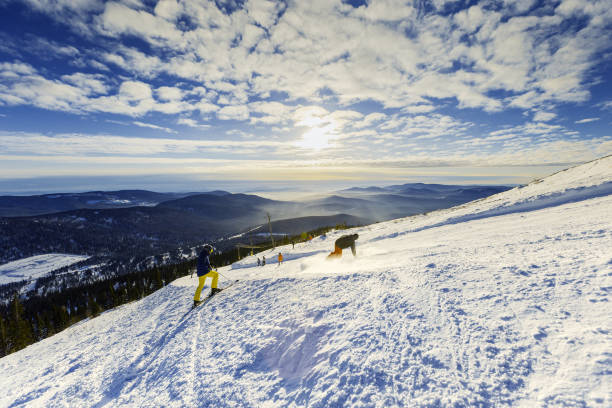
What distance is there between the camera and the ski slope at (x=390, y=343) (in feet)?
14.2

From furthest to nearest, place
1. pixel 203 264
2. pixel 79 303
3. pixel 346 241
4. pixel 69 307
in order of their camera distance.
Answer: pixel 69 307 → pixel 79 303 → pixel 346 241 → pixel 203 264

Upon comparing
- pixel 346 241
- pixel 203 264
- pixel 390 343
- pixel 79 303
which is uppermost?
pixel 390 343

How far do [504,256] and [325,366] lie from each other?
7684mm

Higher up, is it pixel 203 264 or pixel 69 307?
pixel 203 264

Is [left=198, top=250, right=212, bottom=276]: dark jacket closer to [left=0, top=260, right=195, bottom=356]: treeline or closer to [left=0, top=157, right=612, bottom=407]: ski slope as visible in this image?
[left=0, top=157, right=612, bottom=407]: ski slope

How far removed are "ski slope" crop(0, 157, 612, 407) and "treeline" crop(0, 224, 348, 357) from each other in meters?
50.9

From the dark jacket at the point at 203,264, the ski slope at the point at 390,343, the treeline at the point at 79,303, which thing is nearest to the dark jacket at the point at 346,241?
the ski slope at the point at 390,343

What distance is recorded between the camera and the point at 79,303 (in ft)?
339

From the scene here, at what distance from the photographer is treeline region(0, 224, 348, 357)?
59219mm

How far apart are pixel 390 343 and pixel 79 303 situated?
141582mm

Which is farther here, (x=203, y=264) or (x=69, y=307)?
(x=69, y=307)

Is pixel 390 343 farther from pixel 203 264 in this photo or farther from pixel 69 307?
pixel 69 307

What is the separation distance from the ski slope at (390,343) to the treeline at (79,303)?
167ft

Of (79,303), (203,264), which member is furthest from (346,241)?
(79,303)
